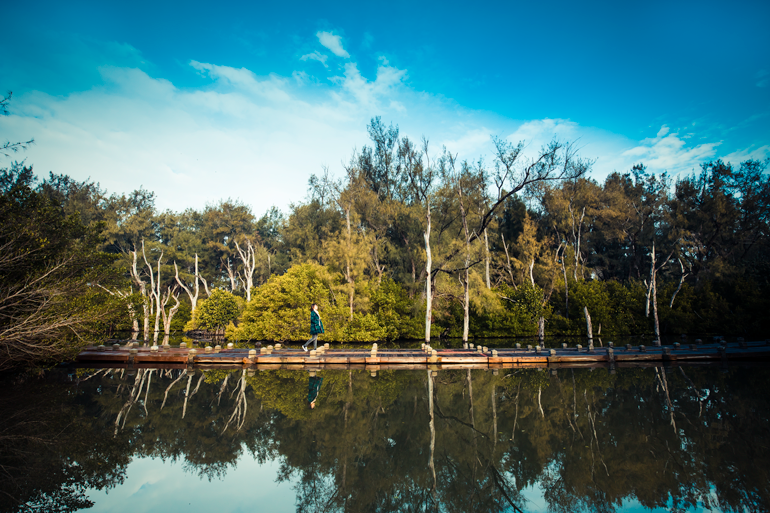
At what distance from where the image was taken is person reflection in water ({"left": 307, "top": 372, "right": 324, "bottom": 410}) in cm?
960

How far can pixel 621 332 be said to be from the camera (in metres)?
27.5

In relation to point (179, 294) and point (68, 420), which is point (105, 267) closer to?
point (68, 420)

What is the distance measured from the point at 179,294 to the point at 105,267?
1146 inches

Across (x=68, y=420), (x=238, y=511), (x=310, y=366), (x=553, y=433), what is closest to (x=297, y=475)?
A: (x=238, y=511)

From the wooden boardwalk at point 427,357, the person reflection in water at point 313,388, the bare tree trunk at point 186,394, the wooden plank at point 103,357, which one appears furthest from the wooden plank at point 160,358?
the person reflection in water at point 313,388

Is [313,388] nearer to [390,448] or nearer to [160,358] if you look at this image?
[390,448]

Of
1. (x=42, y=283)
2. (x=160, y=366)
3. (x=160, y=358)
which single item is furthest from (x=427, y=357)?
(x=42, y=283)

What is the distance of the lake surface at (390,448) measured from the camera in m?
5.08

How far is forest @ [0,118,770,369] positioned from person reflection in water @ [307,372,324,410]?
695 cm

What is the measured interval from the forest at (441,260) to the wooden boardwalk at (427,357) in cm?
232

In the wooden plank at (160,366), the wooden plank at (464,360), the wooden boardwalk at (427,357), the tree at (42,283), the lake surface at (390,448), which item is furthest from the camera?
the wooden plank at (464,360)

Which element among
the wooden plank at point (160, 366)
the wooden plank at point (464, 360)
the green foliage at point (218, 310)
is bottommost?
the wooden plank at point (160, 366)

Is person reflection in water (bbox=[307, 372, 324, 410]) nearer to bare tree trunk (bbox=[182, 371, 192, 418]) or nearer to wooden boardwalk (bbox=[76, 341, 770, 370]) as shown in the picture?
wooden boardwalk (bbox=[76, 341, 770, 370])

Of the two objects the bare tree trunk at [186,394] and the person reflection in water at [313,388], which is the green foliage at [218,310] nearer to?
the bare tree trunk at [186,394]
